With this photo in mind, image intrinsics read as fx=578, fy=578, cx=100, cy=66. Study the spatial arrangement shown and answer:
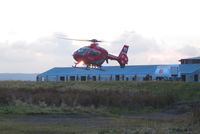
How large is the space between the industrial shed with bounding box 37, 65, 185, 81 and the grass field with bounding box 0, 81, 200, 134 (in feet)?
121

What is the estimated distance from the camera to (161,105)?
49344 mm

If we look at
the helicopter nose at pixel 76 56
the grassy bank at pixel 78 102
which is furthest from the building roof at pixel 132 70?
the grassy bank at pixel 78 102

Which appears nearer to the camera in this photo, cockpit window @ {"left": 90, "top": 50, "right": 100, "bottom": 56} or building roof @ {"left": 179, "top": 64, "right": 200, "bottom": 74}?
cockpit window @ {"left": 90, "top": 50, "right": 100, "bottom": 56}

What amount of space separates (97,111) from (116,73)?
71941 millimetres

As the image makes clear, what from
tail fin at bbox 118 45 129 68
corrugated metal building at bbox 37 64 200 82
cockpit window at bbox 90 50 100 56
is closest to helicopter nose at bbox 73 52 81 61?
cockpit window at bbox 90 50 100 56

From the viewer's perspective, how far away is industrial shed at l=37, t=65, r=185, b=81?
102 metres

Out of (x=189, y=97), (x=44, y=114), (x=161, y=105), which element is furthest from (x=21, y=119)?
(x=189, y=97)

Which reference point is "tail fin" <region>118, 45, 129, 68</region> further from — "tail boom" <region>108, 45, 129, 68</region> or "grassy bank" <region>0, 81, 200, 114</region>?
"grassy bank" <region>0, 81, 200, 114</region>

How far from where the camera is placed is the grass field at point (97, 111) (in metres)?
25.1

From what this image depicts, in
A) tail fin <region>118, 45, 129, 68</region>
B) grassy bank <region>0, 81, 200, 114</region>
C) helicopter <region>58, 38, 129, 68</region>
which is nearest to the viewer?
grassy bank <region>0, 81, 200, 114</region>

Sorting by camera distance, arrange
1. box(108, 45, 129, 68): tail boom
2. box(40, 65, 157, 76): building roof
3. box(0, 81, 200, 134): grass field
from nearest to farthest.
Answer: box(0, 81, 200, 134): grass field → box(108, 45, 129, 68): tail boom → box(40, 65, 157, 76): building roof

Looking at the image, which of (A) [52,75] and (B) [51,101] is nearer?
(B) [51,101]

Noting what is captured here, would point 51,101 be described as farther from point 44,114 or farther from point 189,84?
point 189,84

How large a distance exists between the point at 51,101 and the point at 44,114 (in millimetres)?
8728
